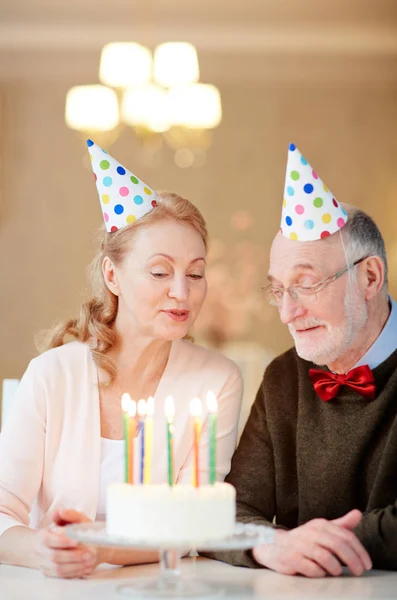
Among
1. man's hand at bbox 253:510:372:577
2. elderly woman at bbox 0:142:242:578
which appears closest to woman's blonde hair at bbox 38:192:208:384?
elderly woman at bbox 0:142:242:578

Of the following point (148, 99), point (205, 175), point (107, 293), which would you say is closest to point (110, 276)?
point (107, 293)

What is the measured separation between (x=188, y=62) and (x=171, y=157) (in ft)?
2.13

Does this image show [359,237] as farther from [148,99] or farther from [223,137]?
[148,99]

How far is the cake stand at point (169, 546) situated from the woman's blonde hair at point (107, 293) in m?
0.75

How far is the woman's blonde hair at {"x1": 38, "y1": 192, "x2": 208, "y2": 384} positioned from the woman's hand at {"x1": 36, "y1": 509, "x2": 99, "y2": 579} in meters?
0.57

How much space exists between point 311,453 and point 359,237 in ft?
1.62

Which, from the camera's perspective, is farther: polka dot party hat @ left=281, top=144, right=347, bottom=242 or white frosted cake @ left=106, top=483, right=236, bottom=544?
polka dot party hat @ left=281, top=144, right=347, bottom=242

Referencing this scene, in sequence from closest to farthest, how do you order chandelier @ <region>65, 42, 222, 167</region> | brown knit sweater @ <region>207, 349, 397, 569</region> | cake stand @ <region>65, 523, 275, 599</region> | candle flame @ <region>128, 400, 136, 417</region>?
cake stand @ <region>65, 523, 275, 599</region> → candle flame @ <region>128, 400, 136, 417</region> → brown knit sweater @ <region>207, 349, 397, 569</region> → chandelier @ <region>65, 42, 222, 167</region>

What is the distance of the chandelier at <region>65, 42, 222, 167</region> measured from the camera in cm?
613

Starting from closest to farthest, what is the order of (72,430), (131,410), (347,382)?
(131,410), (347,382), (72,430)

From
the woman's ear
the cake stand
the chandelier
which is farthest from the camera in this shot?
the chandelier

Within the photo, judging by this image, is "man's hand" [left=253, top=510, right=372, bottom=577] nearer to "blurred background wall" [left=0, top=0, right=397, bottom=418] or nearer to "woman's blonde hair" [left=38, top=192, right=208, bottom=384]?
"woman's blonde hair" [left=38, top=192, right=208, bottom=384]

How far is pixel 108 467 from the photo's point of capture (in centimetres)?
219

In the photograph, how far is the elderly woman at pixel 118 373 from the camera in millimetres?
2162
